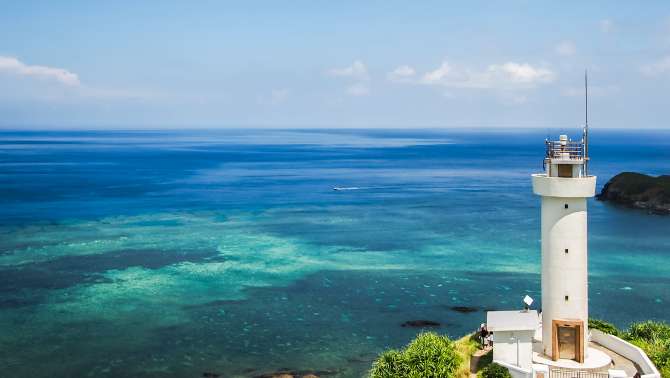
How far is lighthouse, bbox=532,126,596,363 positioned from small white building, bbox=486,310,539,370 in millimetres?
1213

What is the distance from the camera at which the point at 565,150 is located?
27.7 m

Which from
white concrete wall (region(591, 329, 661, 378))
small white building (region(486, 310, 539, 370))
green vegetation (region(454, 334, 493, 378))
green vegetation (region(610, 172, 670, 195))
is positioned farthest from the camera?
green vegetation (region(610, 172, 670, 195))

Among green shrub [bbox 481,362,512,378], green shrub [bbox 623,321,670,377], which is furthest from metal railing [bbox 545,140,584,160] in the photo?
green shrub [bbox 623,321,670,377]

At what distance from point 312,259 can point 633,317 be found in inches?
1091

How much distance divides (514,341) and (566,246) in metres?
4.30

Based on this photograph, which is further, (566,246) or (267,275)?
(267,275)

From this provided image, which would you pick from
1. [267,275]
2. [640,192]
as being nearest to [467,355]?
[267,275]

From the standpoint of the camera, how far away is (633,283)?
5469 centimetres

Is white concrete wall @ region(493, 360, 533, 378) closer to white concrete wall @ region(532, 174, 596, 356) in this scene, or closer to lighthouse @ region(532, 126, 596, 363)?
lighthouse @ region(532, 126, 596, 363)

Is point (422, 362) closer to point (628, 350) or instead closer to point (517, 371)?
point (517, 371)

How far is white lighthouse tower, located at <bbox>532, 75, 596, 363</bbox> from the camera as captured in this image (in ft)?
90.0

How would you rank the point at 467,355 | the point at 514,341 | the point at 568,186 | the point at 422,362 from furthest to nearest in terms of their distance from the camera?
1. the point at 467,355
2. the point at 422,362
3. the point at 514,341
4. the point at 568,186

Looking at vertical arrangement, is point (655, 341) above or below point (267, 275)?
above

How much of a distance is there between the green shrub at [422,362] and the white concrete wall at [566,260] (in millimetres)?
4293
